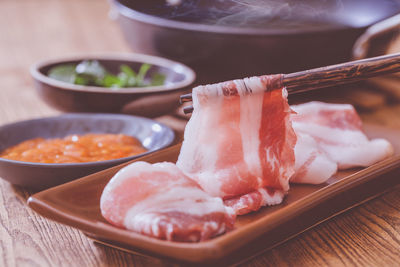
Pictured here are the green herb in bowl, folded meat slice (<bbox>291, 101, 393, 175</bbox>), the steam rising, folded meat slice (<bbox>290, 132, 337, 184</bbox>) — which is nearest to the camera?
folded meat slice (<bbox>290, 132, 337, 184</bbox>)

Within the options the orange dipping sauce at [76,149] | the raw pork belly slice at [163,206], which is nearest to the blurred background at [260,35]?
the orange dipping sauce at [76,149]

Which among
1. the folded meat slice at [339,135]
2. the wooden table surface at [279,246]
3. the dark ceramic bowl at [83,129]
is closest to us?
the wooden table surface at [279,246]

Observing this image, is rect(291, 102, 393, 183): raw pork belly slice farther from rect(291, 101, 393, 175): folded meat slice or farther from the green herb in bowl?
the green herb in bowl

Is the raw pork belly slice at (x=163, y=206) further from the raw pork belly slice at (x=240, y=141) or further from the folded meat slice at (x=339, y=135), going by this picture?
the folded meat slice at (x=339, y=135)

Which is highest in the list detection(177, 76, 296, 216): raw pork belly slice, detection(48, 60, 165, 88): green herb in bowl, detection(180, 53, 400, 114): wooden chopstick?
detection(180, 53, 400, 114): wooden chopstick

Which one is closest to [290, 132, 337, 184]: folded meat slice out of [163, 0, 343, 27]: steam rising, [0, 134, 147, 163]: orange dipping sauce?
[0, 134, 147, 163]: orange dipping sauce

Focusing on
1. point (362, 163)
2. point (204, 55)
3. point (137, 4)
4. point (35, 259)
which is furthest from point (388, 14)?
point (35, 259)

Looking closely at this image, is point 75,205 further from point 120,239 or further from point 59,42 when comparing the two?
point 59,42
